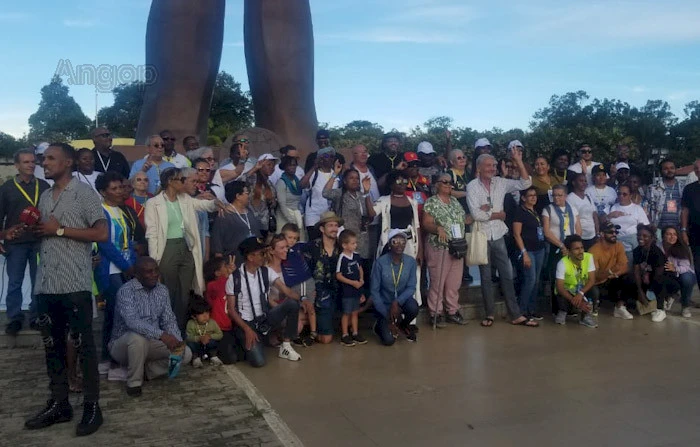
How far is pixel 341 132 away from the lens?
38094 millimetres

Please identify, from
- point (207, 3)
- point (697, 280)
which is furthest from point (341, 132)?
point (697, 280)

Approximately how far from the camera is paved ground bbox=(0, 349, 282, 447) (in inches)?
153

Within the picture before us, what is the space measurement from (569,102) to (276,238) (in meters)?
46.6

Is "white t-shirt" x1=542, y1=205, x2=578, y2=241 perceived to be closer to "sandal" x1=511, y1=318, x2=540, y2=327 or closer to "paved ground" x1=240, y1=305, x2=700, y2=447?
"sandal" x1=511, y1=318, x2=540, y2=327

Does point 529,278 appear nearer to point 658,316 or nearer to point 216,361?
point 658,316

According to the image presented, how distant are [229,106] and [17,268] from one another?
91.1 feet

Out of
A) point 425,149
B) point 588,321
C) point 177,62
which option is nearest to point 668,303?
point 588,321

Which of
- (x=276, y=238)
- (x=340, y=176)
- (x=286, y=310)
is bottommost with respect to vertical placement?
(x=286, y=310)

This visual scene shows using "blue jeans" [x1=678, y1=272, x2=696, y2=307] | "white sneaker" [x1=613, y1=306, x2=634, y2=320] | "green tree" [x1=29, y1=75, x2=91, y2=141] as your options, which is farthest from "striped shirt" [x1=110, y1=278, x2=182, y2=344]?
"green tree" [x1=29, y1=75, x2=91, y2=141]

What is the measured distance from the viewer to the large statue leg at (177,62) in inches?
439

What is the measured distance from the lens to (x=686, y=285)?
24.4ft

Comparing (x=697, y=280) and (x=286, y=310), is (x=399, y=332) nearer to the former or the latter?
(x=286, y=310)

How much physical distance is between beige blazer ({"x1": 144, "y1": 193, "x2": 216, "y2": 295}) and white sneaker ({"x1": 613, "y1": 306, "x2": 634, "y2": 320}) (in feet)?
14.7

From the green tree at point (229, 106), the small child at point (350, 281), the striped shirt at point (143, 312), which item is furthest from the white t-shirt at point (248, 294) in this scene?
the green tree at point (229, 106)
